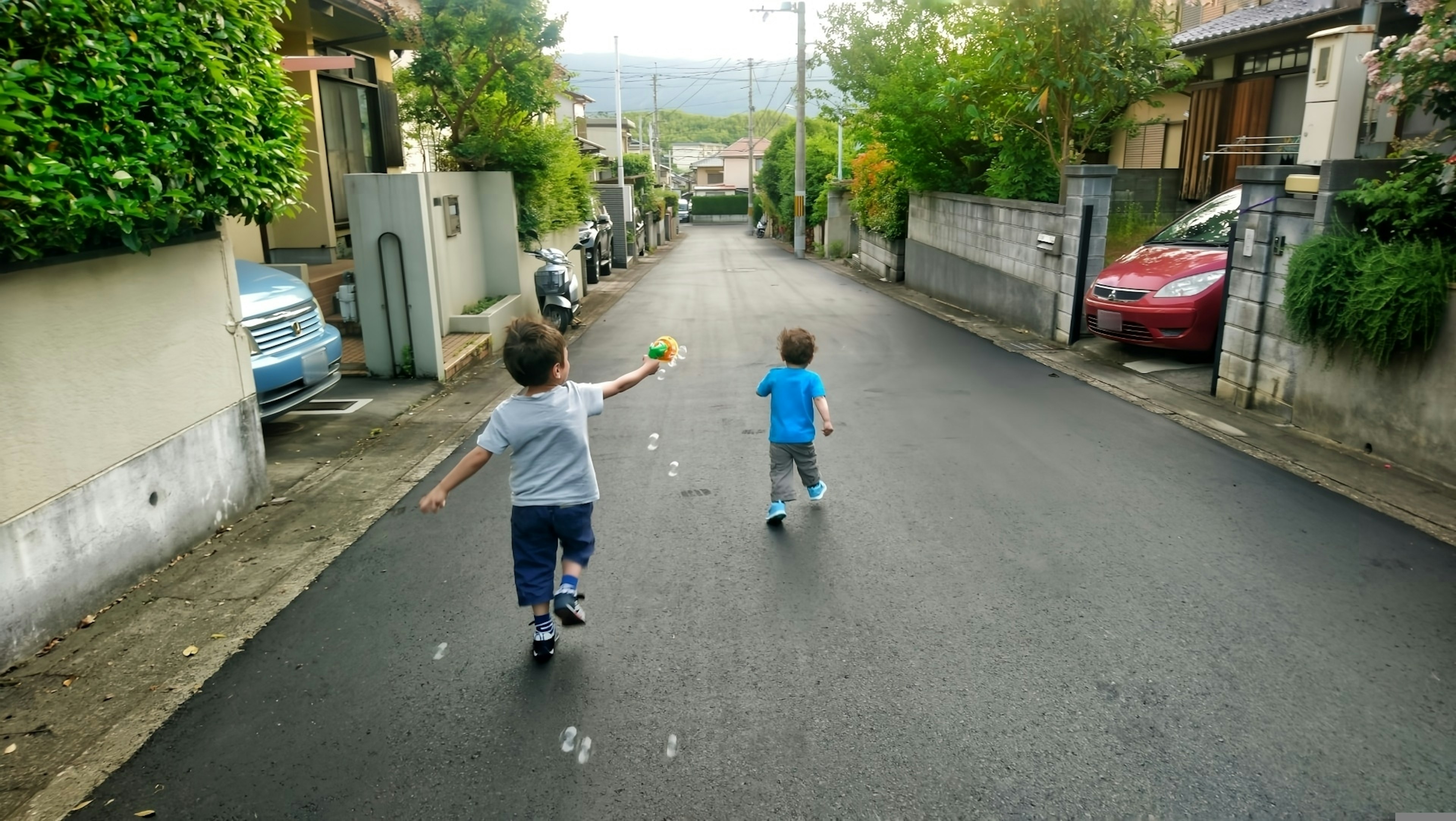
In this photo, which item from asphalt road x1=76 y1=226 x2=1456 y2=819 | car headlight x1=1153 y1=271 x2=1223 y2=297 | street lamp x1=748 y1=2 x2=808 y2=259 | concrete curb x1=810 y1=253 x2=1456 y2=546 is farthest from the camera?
street lamp x1=748 y1=2 x2=808 y2=259

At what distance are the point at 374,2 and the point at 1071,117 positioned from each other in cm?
925

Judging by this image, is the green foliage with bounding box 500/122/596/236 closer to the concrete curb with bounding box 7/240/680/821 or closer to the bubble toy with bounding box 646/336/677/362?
the concrete curb with bounding box 7/240/680/821

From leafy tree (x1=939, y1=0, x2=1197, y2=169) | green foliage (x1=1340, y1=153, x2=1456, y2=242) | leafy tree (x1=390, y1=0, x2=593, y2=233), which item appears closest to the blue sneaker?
green foliage (x1=1340, y1=153, x2=1456, y2=242)

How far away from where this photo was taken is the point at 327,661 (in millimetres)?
3914

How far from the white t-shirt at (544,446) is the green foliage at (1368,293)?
533 centimetres

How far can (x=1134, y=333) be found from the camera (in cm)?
959

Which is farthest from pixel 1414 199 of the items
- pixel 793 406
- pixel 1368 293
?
pixel 793 406

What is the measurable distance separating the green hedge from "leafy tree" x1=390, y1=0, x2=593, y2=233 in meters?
67.0

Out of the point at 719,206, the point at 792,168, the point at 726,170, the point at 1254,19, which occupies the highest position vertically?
the point at 1254,19

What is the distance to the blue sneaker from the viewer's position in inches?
212

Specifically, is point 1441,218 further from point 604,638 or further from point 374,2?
point 374,2

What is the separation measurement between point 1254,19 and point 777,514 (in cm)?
1386

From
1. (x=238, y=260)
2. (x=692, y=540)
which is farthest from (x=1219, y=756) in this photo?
(x=238, y=260)

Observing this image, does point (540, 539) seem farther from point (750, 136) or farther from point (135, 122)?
point (750, 136)
